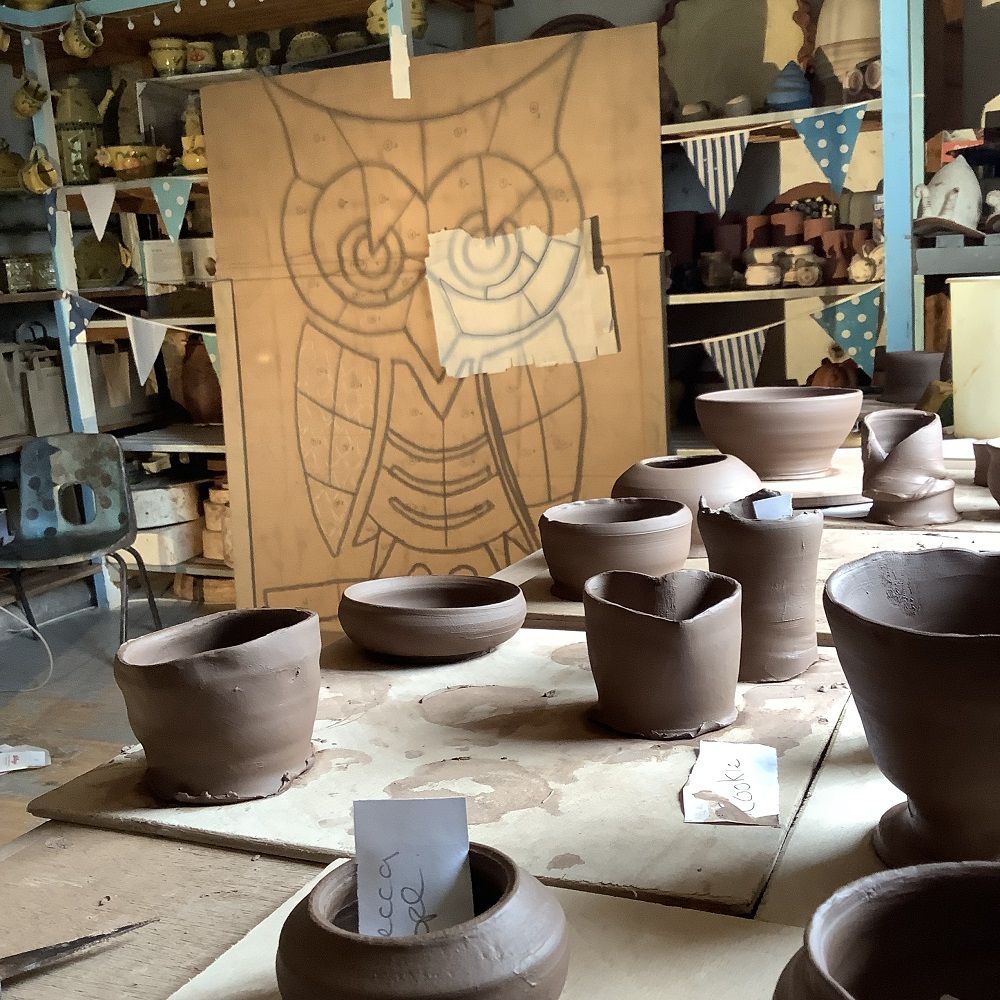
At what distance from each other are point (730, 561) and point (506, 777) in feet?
1.32

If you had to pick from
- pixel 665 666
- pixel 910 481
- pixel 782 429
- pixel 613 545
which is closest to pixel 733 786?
pixel 665 666

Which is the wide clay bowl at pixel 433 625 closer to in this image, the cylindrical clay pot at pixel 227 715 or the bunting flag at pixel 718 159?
the cylindrical clay pot at pixel 227 715

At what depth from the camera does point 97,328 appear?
4738mm

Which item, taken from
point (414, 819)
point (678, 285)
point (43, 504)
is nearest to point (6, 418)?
point (43, 504)

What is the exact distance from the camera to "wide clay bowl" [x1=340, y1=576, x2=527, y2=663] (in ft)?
4.52

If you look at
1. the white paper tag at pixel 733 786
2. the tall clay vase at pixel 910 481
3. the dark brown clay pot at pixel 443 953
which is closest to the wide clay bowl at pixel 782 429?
the tall clay vase at pixel 910 481

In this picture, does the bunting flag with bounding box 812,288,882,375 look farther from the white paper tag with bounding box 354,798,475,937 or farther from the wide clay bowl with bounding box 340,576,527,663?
the white paper tag with bounding box 354,798,475,937

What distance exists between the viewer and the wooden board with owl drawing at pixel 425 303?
319cm

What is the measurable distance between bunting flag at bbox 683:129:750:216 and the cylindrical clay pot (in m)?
2.74

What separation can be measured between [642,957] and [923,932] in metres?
0.21

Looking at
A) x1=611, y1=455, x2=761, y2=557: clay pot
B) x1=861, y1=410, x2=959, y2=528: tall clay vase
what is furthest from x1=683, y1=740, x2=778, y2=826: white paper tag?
x1=861, y1=410, x2=959, y2=528: tall clay vase

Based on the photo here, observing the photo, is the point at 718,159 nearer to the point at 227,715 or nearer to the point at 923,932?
the point at 227,715

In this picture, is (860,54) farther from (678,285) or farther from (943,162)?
(678,285)

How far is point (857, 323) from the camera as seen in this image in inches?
136
